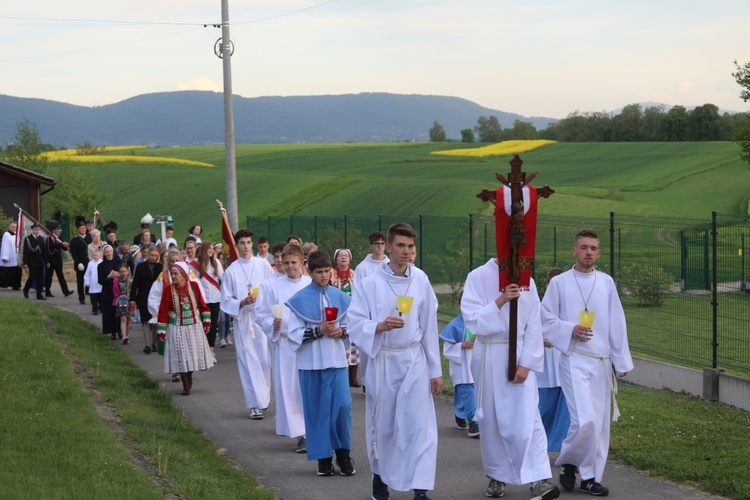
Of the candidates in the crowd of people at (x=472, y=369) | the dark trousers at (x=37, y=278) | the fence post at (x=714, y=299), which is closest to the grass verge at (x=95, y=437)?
the crowd of people at (x=472, y=369)

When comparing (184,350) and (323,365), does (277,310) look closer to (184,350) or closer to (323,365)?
(323,365)

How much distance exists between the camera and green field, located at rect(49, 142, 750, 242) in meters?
54.0

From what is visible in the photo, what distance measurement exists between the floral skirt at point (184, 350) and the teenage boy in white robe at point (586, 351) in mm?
6427

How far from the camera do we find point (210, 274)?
19.0 m

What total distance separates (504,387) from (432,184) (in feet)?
169

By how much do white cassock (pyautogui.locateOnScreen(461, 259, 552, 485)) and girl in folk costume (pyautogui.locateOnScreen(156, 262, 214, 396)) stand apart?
257 inches

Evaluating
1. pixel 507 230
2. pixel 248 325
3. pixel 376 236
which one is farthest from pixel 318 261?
pixel 376 236

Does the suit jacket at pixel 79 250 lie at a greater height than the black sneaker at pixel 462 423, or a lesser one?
greater

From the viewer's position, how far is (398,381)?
8.84 metres

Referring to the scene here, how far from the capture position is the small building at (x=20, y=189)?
40719 mm

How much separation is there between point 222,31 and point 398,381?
724 inches

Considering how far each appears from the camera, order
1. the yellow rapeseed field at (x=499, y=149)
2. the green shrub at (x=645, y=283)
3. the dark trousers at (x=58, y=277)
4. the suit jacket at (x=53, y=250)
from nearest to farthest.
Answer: the green shrub at (x=645, y=283)
the suit jacket at (x=53, y=250)
the dark trousers at (x=58, y=277)
the yellow rapeseed field at (x=499, y=149)

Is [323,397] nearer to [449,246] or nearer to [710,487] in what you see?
[710,487]

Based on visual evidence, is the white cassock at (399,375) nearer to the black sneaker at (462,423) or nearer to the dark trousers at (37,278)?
the black sneaker at (462,423)
